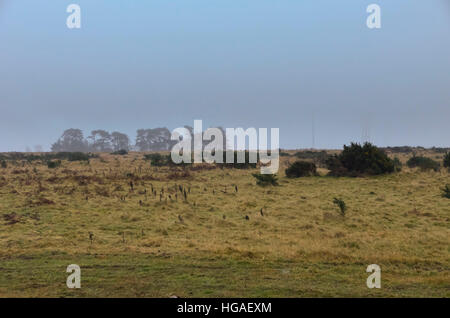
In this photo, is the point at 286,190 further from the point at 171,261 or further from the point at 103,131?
the point at 103,131

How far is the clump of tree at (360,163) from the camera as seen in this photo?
22541 mm

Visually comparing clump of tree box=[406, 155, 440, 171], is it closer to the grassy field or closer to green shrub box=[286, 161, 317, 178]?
the grassy field

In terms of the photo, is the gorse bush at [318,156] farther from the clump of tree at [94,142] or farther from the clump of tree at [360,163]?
the clump of tree at [94,142]

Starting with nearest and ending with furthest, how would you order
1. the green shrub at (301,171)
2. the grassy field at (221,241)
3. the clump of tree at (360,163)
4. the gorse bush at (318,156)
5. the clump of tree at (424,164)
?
the grassy field at (221,241) → the clump of tree at (360,163) → the green shrub at (301,171) → the clump of tree at (424,164) → the gorse bush at (318,156)

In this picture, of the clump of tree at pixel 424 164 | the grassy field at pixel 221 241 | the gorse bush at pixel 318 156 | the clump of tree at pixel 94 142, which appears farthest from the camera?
the clump of tree at pixel 94 142

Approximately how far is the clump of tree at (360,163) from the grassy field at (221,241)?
4.79 metres

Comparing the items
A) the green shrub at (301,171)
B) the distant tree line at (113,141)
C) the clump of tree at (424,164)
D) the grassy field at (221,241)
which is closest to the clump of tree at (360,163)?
the green shrub at (301,171)

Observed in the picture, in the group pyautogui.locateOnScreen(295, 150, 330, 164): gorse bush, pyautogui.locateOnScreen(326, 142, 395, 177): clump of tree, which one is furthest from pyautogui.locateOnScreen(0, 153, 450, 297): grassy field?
pyautogui.locateOnScreen(295, 150, 330, 164): gorse bush

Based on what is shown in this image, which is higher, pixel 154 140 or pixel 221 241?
pixel 154 140

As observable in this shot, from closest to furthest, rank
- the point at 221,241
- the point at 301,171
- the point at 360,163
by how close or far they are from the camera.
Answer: the point at 221,241, the point at 360,163, the point at 301,171

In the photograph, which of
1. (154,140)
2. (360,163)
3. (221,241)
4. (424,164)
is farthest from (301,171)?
(154,140)

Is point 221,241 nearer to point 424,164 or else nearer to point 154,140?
point 424,164

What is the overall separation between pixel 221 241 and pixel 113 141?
360ft

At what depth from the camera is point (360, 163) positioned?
23344 millimetres
